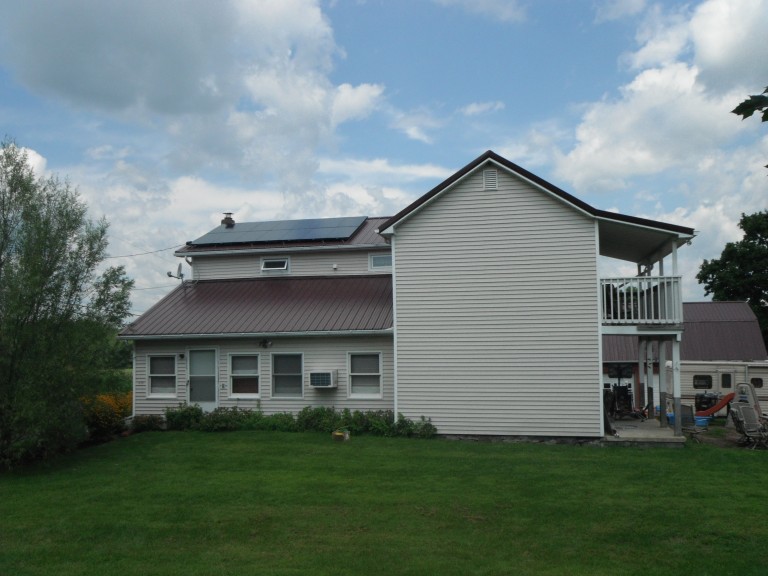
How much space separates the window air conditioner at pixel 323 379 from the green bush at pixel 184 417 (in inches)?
128

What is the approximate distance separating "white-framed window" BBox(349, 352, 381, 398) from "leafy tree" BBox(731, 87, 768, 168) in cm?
1426

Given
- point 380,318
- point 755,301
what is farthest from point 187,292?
point 755,301

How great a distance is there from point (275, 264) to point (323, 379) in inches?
223

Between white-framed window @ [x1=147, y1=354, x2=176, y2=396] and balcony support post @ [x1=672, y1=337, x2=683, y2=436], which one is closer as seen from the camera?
balcony support post @ [x1=672, y1=337, x2=683, y2=436]

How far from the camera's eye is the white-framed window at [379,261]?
2162 cm

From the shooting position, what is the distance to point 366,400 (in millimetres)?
18188

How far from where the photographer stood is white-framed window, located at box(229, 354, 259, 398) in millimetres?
19141

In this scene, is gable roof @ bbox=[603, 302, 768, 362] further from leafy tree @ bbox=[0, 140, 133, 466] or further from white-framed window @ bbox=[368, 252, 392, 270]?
leafy tree @ bbox=[0, 140, 133, 466]

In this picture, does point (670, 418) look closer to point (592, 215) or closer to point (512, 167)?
point (592, 215)

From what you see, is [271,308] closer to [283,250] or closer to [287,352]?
[287,352]

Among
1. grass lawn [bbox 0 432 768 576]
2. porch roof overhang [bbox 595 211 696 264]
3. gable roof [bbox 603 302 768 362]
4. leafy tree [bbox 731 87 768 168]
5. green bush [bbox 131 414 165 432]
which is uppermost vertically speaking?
porch roof overhang [bbox 595 211 696 264]

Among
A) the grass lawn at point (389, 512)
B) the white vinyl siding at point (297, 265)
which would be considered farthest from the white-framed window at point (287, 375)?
the white vinyl siding at point (297, 265)

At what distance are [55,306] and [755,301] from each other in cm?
4205

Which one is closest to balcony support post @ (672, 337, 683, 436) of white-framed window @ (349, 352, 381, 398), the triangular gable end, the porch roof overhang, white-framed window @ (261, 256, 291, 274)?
the porch roof overhang
